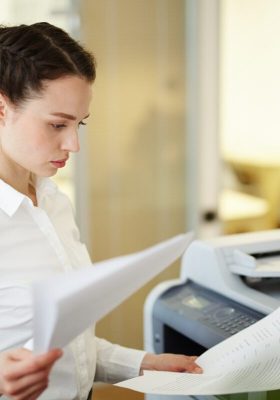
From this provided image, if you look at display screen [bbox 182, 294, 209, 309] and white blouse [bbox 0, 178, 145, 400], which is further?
display screen [bbox 182, 294, 209, 309]

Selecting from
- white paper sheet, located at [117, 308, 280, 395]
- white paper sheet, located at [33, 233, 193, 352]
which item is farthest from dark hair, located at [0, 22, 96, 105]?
white paper sheet, located at [117, 308, 280, 395]

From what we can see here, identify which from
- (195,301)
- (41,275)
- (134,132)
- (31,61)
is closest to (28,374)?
(41,275)

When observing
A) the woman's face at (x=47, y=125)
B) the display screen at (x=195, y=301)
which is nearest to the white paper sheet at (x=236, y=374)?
the display screen at (x=195, y=301)

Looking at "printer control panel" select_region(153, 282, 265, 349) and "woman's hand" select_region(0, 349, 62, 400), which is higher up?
"woman's hand" select_region(0, 349, 62, 400)

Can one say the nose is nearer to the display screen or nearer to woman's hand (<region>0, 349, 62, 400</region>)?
woman's hand (<region>0, 349, 62, 400</region>)

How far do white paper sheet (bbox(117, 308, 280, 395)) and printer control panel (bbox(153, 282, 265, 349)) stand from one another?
0.15 metres

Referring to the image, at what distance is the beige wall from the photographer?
8.49 ft

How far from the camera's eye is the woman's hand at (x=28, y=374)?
77 cm

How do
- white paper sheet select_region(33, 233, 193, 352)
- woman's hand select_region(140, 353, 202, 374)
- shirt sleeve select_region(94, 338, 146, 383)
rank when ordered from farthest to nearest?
shirt sleeve select_region(94, 338, 146, 383)
woman's hand select_region(140, 353, 202, 374)
white paper sheet select_region(33, 233, 193, 352)

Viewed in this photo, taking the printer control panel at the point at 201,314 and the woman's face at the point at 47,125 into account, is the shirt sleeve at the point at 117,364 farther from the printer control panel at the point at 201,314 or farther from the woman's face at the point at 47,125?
the woman's face at the point at 47,125

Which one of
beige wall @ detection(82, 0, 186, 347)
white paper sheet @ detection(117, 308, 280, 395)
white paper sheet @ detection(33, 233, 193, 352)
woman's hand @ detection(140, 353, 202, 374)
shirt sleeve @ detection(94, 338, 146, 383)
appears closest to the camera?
white paper sheet @ detection(33, 233, 193, 352)

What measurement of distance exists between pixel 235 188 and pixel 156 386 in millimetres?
3049

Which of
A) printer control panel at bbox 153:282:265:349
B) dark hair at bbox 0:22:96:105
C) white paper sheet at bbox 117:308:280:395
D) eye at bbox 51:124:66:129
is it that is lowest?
printer control panel at bbox 153:282:265:349

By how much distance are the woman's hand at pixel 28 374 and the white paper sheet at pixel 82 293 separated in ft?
0.07
